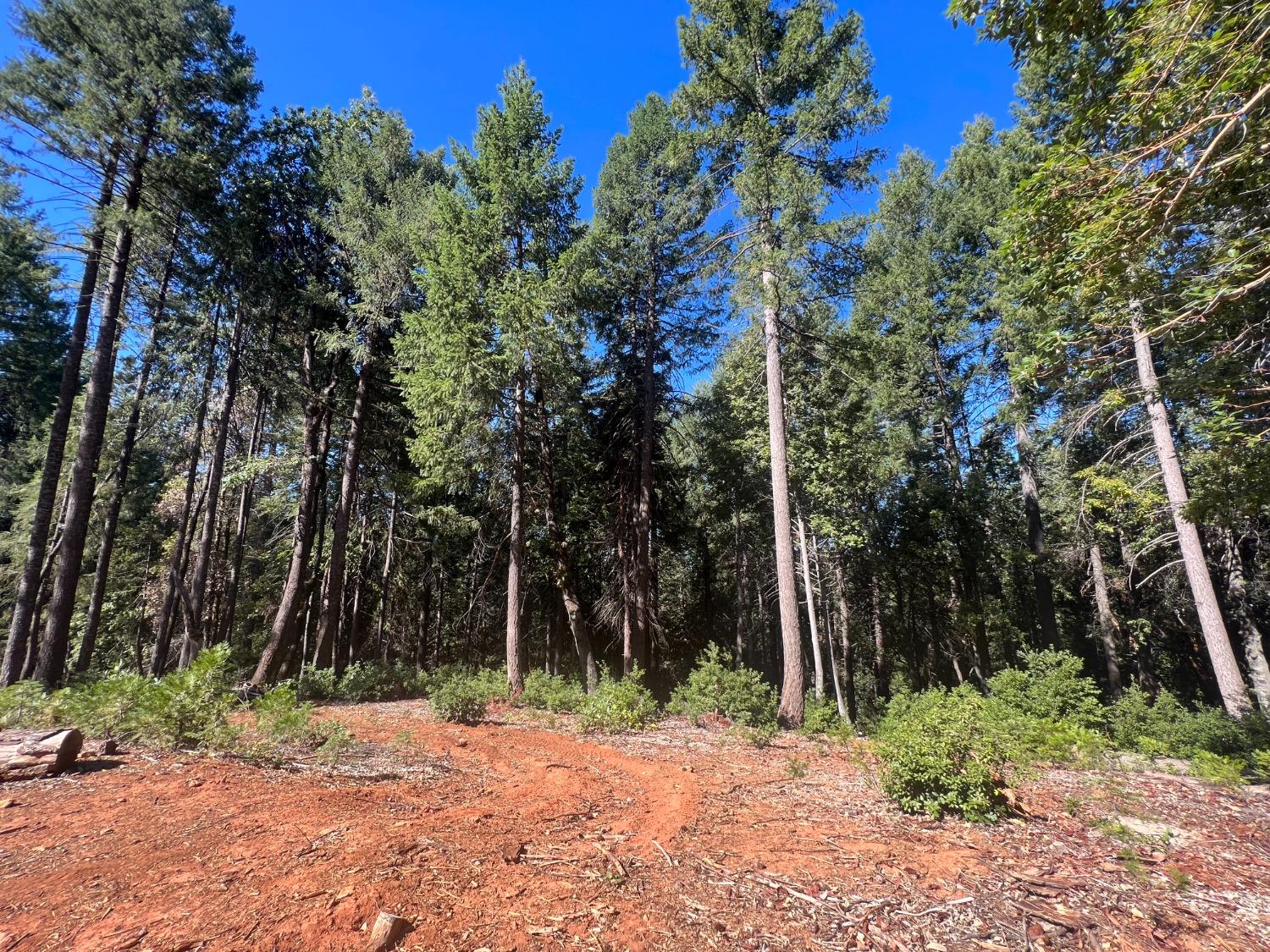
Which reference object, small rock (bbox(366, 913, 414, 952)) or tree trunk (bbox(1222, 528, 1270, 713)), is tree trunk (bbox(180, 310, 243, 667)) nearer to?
small rock (bbox(366, 913, 414, 952))

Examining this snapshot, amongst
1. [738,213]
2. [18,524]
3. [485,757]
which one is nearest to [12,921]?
[485,757]

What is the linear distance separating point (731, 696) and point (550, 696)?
12.3ft

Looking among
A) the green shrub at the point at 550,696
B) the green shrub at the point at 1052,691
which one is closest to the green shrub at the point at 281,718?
the green shrub at the point at 550,696

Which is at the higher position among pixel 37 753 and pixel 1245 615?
pixel 1245 615

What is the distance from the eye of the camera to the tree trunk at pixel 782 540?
33.2 feet

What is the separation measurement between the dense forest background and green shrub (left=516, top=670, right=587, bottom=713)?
1465mm

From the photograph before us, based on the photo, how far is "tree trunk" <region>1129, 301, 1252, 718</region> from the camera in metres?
9.31

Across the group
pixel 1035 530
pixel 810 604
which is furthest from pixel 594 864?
pixel 1035 530

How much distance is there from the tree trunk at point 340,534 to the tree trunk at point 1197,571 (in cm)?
1668

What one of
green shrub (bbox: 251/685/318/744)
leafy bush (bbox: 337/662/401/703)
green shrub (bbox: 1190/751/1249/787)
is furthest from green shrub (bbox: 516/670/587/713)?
green shrub (bbox: 1190/751/1249/787)

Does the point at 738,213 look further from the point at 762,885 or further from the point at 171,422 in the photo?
the point at 171,422

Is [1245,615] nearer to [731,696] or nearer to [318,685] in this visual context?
[731,696]

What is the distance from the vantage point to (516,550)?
12.3m

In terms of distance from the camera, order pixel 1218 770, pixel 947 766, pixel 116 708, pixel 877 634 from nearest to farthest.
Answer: pixel 947 766 → pixel 1218 770 → pixel 116 708 → pixel 877 634
